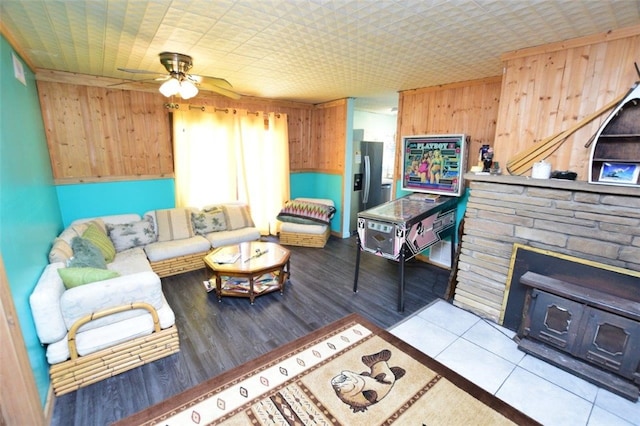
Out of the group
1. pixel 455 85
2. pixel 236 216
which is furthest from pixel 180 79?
pixel 455 85

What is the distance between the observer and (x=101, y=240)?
3.27 metres

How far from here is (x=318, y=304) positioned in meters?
3.13

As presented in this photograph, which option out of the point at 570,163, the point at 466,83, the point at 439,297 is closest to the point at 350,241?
the point at 439,297

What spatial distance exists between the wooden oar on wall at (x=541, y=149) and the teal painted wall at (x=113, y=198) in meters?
4.49

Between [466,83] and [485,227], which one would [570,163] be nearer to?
[485,227]

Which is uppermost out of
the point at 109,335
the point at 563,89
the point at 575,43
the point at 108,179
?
the point at 575,43

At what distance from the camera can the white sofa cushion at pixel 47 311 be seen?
1.84 meters

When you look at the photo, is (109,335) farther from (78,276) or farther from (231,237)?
(231,237)

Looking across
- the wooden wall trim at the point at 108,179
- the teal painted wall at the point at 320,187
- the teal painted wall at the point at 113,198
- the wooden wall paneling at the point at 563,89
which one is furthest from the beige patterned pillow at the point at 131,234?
the wooden wall paneling at the point at 563,89

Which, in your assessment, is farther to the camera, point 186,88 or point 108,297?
point 186,88

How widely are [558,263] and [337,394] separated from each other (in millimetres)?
2134

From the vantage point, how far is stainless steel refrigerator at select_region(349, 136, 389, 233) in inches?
211

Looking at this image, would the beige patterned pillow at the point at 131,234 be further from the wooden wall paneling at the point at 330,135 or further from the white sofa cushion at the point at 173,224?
the wooden wall paneling at the point at 330,135

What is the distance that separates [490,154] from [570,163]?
0.64 meters
